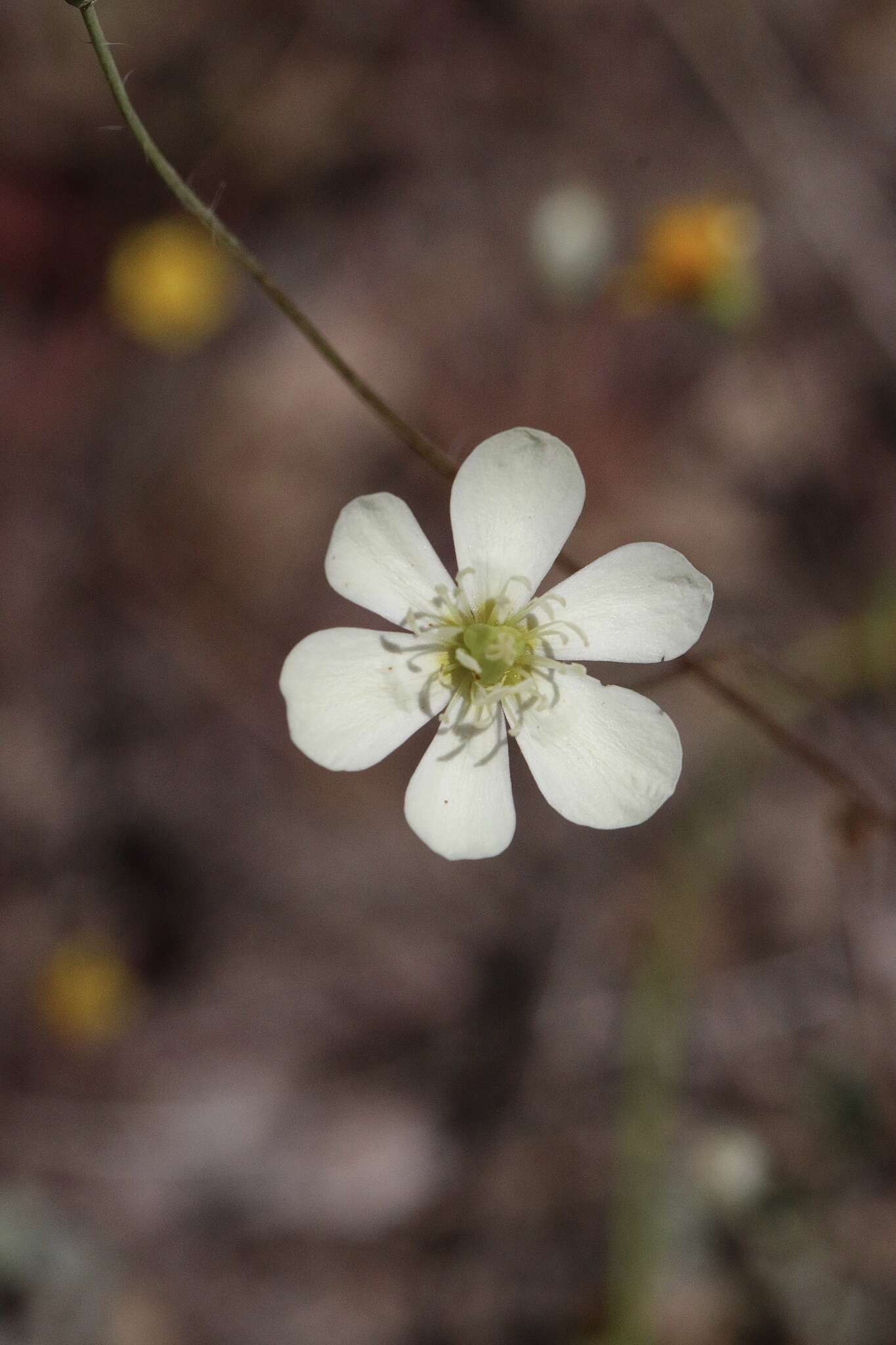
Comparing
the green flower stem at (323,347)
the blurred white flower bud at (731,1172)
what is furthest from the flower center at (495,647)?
the blurred white flower bud at (731,1172)

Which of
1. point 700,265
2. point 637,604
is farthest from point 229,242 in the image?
point 700,265

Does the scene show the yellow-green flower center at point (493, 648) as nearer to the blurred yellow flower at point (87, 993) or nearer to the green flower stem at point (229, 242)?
the green flower stem at point (229, 242)

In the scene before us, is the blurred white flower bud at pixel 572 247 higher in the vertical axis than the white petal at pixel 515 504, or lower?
lower

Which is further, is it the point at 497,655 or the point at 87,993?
the point at 87,993

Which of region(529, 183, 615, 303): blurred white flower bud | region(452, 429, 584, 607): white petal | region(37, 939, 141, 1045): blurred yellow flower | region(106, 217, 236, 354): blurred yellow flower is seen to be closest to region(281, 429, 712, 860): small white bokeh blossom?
region(452, 429, 584, 607): white petal

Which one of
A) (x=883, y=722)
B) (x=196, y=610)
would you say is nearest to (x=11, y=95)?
(x=196, y=610)

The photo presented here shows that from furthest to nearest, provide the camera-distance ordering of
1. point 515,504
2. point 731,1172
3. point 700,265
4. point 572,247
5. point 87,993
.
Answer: point 87,993 → point 572,247 → point 731,1172 → point 700,265 → point 515,504

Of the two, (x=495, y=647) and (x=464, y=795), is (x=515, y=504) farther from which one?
(x=464, y=795)
